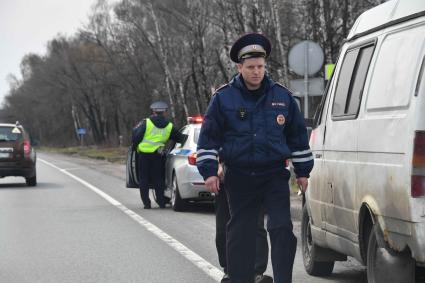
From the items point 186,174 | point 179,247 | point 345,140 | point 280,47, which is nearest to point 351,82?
point 345,140

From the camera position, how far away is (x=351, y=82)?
651 cm

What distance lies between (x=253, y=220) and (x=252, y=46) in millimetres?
1152

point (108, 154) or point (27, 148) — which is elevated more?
point (27, 148)

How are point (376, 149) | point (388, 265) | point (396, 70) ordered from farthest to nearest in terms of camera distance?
point (376, 149) → point (396, 70) → point (388, 265)

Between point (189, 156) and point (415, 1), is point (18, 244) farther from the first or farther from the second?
point (415, 1)

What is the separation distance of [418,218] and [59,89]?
79.2 meters

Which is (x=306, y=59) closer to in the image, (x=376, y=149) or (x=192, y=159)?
(x=192, y=159)

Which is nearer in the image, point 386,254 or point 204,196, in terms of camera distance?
point 386,254

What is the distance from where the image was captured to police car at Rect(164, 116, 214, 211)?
43.8 ft

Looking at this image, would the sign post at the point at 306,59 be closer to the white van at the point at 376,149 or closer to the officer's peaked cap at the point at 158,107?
the officer's peaked cap at the point at 158,107

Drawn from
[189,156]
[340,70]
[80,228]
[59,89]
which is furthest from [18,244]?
[59,89]

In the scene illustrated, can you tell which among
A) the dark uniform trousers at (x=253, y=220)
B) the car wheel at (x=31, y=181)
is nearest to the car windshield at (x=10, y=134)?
the car wheel at (x=31, y=181)

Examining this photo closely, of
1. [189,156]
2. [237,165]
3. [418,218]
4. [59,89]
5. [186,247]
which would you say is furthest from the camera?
[59,89]

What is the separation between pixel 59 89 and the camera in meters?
82.5
